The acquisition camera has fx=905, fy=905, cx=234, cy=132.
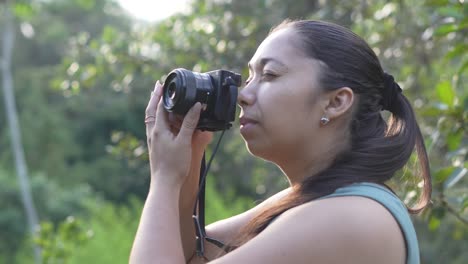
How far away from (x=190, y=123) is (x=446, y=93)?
4.17 feet

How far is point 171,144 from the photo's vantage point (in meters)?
2.10

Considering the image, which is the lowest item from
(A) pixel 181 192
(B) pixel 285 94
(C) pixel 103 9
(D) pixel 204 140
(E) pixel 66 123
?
(E) pixel 66 123

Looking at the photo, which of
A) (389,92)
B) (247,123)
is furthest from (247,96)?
(389,92)

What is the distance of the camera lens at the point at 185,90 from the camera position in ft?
6.77

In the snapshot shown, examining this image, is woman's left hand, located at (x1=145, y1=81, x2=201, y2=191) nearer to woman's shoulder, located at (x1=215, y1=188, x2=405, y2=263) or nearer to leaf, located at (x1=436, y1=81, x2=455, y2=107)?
woman's shoulder, located at (x1=215, y1=188, x2=405, y2=263)

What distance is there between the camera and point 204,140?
220 centimetres

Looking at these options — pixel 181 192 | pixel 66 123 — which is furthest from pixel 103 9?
pixel 181 192

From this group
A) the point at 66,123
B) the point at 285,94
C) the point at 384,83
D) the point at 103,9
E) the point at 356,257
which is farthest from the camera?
the point at 103,9

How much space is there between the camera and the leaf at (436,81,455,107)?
305 centimetres

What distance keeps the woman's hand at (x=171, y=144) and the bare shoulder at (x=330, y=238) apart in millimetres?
315

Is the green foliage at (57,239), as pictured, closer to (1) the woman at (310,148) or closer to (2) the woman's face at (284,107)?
(1) the woman at (310,148)

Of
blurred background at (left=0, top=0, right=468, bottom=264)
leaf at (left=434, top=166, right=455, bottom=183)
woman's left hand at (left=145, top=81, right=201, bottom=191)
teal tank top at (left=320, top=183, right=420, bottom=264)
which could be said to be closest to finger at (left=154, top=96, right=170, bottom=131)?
woman's left hand at (left=145, top=81, right=201, bottom=191)

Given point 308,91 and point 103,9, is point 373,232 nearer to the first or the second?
point 308,91

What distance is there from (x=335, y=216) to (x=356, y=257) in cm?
9
